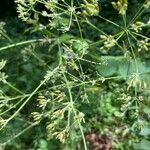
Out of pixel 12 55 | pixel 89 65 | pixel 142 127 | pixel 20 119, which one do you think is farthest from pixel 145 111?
pixel 12 55

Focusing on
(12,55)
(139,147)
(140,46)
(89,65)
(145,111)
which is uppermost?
(12,55)

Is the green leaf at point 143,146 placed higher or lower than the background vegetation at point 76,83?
lower

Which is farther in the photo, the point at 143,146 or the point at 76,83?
the point at 76,83

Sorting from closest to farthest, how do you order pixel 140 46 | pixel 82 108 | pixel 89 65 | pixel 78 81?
pixel 140 46 → pixel 78 81 → pixel 89 65 → pixel 82 108

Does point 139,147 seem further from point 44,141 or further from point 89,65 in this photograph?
point 44,141

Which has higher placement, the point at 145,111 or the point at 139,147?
the point at 145,111

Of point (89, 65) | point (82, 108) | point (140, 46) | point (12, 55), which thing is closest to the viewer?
point (140, 46)

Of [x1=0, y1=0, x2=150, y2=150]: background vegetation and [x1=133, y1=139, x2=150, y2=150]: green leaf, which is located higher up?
[x1=0, y1=0, x2=150, y2=150]: background vegetation

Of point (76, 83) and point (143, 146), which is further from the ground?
point (76, 83)
